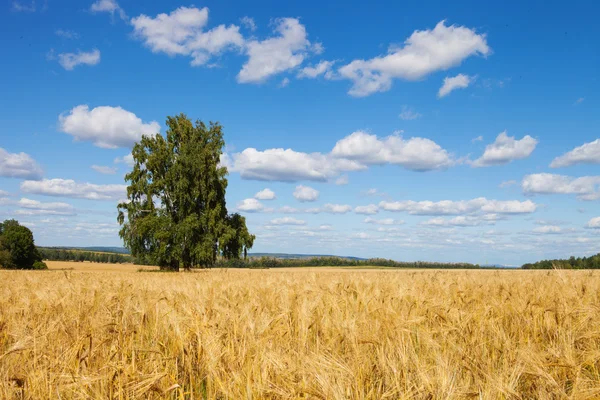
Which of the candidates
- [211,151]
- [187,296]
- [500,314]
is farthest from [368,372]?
[211,151]

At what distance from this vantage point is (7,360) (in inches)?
113

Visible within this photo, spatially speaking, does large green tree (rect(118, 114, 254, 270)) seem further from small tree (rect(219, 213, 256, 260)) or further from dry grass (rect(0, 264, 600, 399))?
dry grass (rect(0, 264, 600, 399))

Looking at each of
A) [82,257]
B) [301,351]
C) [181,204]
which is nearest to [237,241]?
[181,204]

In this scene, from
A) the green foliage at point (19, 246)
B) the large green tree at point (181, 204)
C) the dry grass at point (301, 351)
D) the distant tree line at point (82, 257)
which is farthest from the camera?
the distant tree line at point (82, 257)

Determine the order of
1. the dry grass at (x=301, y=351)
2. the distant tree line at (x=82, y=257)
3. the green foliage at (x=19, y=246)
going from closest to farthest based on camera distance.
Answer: the dry grass at (x=301, y=351) < the green foliage at (x=19, y=246) < the distant tree line at (x=82, y=257)

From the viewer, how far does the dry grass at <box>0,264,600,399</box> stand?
205cm

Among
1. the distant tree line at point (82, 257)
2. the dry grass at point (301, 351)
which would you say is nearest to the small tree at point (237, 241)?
the dry grass at point (301, 351)

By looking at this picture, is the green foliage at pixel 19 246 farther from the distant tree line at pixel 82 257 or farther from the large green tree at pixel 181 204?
the distant tree line at pixel 82 257

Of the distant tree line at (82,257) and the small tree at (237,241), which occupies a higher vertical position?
the small tree at (237,241)

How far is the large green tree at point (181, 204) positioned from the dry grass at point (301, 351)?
2465 centimetres

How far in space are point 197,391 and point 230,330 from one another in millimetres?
852

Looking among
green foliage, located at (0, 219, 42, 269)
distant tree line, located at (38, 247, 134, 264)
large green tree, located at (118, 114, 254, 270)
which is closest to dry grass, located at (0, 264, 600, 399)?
large green tree, located at (118, 114, 254, 270)

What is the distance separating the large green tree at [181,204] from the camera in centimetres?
2984

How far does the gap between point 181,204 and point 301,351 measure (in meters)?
29.0
